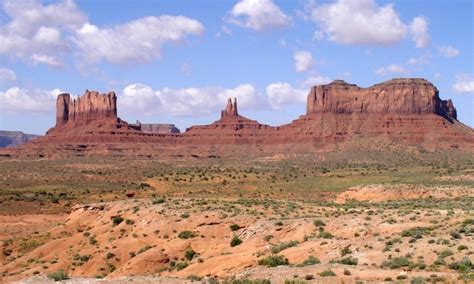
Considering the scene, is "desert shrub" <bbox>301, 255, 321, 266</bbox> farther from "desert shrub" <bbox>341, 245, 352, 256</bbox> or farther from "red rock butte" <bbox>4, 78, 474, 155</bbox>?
"red rock butte" <bbox>4, 78, 474, 155</bbox>

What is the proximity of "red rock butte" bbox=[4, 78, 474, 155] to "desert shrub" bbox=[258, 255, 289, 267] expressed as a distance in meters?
134

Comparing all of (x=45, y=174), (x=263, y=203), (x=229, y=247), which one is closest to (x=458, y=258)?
(x=229, y=247)

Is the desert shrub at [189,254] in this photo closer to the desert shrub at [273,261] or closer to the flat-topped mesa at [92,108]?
the desert shrub at [273,261]

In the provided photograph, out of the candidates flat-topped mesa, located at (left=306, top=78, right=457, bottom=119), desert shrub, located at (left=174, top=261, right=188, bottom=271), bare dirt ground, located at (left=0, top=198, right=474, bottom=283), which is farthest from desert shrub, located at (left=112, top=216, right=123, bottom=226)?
flat-topped mesa, located at (left=306, top=78, right=457, bottom=119)

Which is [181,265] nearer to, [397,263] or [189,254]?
[189,254]

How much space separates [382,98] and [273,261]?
503 ft

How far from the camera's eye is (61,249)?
36.0 metres

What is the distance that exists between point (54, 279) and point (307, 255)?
9605 millimetres

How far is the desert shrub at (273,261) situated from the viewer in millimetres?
23531

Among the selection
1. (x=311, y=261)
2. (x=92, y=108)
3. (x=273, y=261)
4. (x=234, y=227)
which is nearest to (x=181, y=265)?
(x=273, y=261)

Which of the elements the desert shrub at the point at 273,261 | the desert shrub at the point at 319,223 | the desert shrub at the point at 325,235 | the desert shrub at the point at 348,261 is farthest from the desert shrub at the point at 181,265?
the desert shrub at the point at 348,261

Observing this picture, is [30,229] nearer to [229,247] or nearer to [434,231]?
[229,247]

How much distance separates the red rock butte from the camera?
16088 centimetres

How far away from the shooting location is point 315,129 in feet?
566
